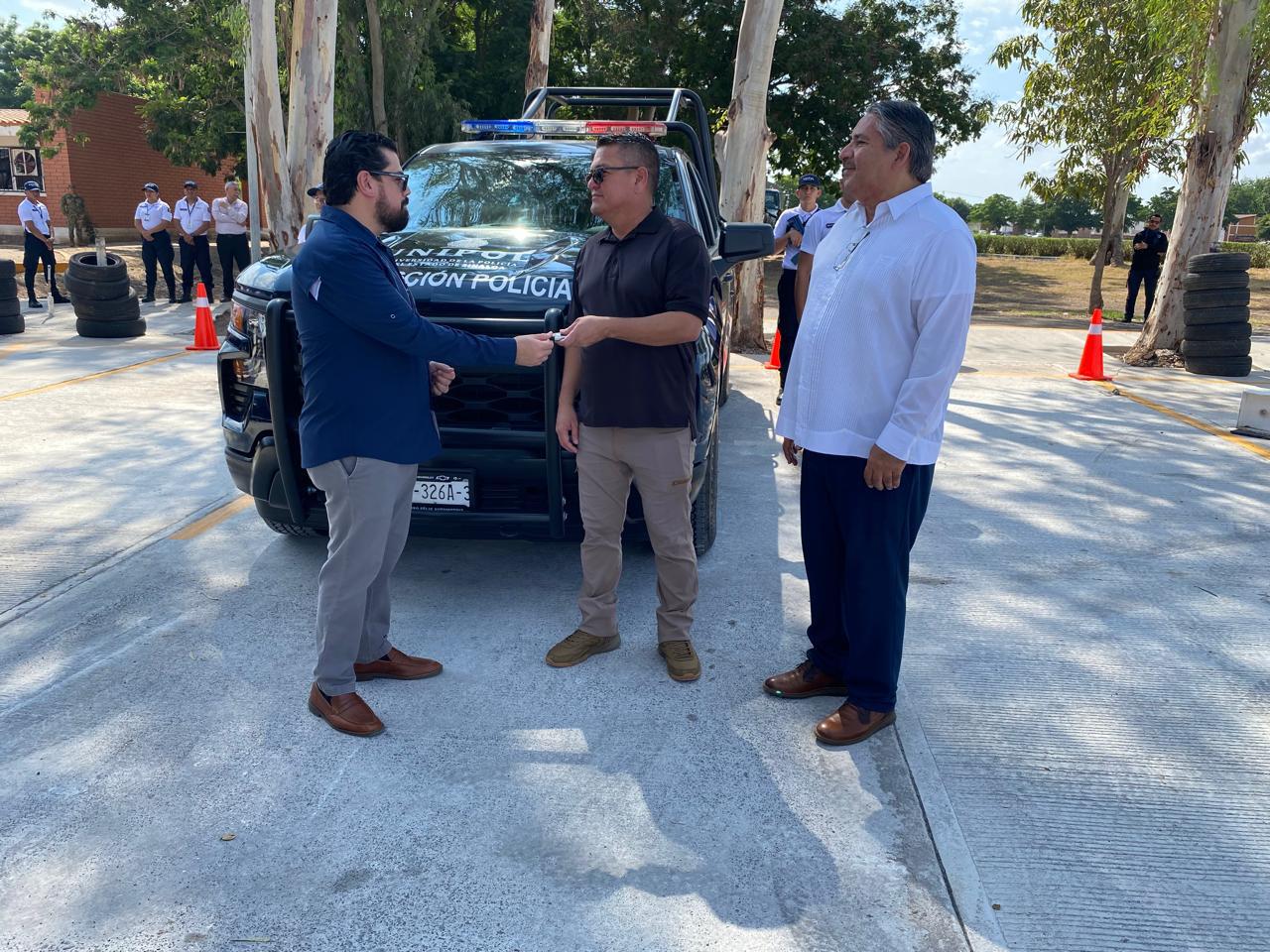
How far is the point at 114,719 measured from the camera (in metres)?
3.57

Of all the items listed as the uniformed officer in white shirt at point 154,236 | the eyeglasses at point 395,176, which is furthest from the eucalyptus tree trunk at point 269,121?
the eyeglasses at point 395,176

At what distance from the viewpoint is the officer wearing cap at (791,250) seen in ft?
29.3

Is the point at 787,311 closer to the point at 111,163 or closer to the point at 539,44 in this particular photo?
the point at 539,44

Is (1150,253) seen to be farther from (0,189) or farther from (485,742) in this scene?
(0,189)

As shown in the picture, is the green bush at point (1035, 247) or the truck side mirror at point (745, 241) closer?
the truck side mirror at point (745, 241)

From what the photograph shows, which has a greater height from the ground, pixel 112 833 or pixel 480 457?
pixel 480 457

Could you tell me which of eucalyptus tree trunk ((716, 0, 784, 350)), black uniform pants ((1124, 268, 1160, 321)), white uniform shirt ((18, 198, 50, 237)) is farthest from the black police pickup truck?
black uniform pants ((1124, 268, 1160, 321))

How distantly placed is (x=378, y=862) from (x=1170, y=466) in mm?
6681

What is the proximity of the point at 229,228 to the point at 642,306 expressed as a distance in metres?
14.9

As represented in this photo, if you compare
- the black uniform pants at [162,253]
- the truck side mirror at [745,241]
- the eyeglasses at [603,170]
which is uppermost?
the eyeglasses at [603,170]

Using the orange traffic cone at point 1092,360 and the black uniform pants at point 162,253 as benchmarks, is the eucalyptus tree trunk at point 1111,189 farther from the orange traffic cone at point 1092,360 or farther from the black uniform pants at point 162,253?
the black uniform pants at point 162,253

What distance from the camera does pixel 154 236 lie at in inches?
657

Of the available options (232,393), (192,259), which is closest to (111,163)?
(192,259)

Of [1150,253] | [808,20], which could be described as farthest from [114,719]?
[808,20]
